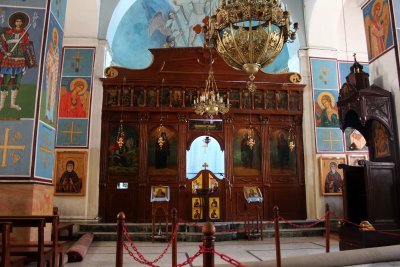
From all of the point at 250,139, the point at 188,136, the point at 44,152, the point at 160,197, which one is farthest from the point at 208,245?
the point at 188,136

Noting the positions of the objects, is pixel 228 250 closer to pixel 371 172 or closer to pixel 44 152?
pixel 371 172

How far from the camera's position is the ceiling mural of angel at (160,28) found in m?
14.0

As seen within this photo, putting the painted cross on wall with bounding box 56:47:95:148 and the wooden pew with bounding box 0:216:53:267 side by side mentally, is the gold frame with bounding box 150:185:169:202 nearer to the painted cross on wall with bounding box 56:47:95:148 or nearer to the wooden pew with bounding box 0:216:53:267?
the painted cross on wall with bounding box 56:47:95:148

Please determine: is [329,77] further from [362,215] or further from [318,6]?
[362,215]

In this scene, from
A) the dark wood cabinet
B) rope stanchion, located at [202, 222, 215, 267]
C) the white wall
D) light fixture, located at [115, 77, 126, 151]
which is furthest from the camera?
light fixture, located at [115, 77, 126, 151]

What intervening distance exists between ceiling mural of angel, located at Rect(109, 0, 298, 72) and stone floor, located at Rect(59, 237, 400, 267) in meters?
7.67

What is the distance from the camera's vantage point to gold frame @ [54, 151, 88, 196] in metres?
10.6

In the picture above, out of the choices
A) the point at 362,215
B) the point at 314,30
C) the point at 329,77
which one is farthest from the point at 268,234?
the point at 314,30

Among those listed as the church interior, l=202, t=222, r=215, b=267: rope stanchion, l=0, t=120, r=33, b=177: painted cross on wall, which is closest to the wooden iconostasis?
the church interior

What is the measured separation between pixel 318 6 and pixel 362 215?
735 centimetres

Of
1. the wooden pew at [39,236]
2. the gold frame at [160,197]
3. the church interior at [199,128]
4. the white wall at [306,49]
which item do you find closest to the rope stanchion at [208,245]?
the wooden pew at [39,236]

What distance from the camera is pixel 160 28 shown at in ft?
46.8

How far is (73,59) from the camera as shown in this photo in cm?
1127

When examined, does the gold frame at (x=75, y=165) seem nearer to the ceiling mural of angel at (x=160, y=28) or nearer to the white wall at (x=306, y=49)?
the white wall at (x=306, y=49)
